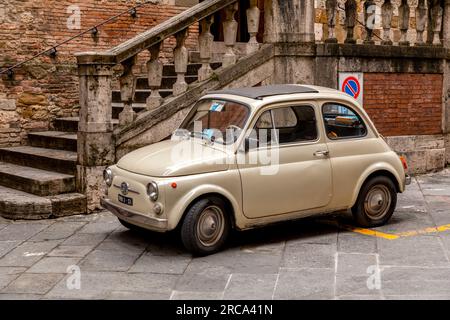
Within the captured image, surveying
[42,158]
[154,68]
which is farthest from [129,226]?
[42,158]

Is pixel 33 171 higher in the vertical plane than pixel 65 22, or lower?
lower

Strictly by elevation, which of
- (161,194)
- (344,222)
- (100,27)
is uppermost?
(100,27)

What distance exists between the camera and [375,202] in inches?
316

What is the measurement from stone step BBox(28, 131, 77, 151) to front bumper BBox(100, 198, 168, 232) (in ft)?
9.39

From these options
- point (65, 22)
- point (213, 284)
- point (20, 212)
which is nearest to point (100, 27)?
point (65, 22)

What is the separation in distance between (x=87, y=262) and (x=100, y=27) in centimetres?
600

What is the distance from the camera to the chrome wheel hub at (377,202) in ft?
26.2

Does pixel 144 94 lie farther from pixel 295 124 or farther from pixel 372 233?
pixel 372 233

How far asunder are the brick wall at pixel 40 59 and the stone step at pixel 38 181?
5.15 feet

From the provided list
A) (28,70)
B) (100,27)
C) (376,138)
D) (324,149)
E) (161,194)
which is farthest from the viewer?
(100,27)

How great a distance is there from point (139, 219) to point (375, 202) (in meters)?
2.87

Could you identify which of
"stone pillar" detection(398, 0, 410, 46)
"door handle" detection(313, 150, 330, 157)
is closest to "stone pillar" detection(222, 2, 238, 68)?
"door handle" detection(313, 150, 330, 157)

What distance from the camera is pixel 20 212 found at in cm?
841

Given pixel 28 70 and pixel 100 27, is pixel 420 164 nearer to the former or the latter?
pixel 100 27
